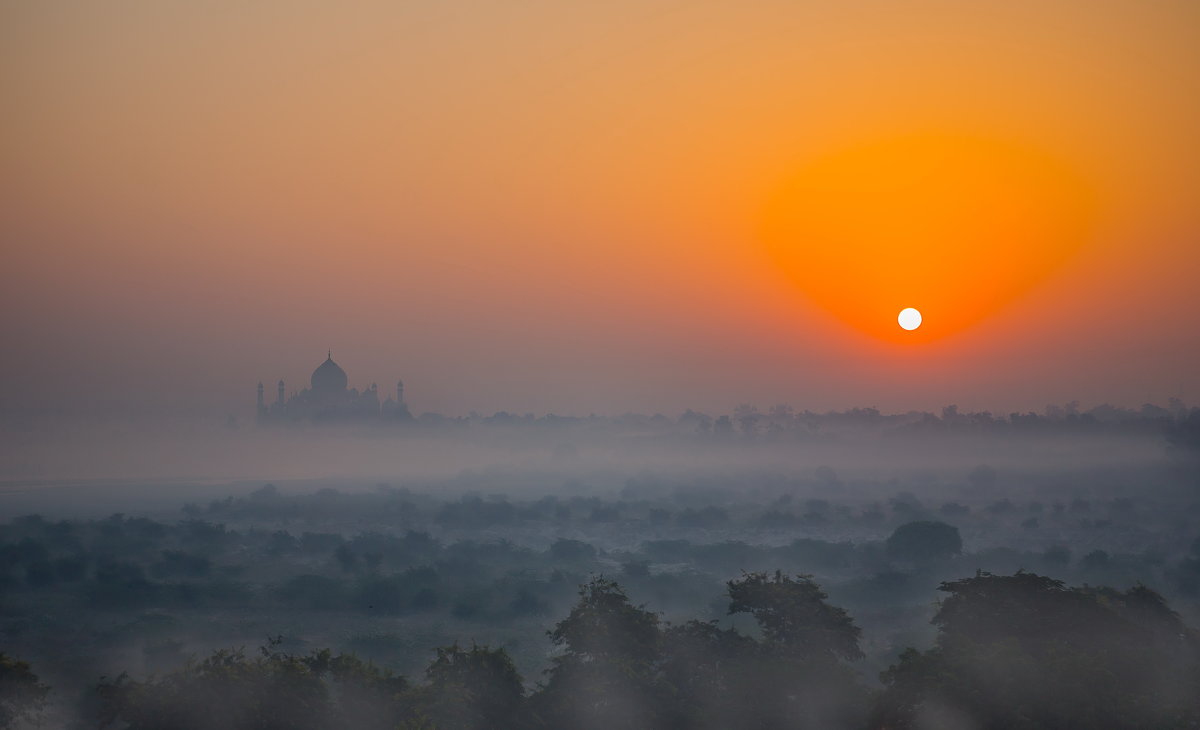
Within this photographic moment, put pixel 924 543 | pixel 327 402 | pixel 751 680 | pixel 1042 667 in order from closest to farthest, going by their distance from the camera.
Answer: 1. pixel 1042 667
2. pixel 751 680
3. pixel 924 543
4. pixel 327 402

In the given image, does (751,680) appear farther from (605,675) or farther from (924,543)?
(924,543)

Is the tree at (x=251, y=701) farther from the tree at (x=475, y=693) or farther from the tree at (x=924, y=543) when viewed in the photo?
the tree at (x=924, y=543)

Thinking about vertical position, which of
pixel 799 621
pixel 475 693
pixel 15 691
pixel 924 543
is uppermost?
pixel 799 621

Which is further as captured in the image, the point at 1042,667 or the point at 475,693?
the point at 475,693

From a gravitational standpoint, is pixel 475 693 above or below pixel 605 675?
below

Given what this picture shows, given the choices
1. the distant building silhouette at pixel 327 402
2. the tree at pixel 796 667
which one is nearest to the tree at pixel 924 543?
the tree at pixel 796 667

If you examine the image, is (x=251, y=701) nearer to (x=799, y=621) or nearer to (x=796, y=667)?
(x=796, y=667)

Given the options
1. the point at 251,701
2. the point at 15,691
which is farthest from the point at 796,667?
the point at 15,691

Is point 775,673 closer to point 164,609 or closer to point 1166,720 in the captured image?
point 1166,720

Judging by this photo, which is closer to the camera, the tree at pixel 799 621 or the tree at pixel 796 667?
the tree at pixel 796 667

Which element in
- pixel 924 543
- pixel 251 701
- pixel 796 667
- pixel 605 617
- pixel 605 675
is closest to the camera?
pixel 251 701
